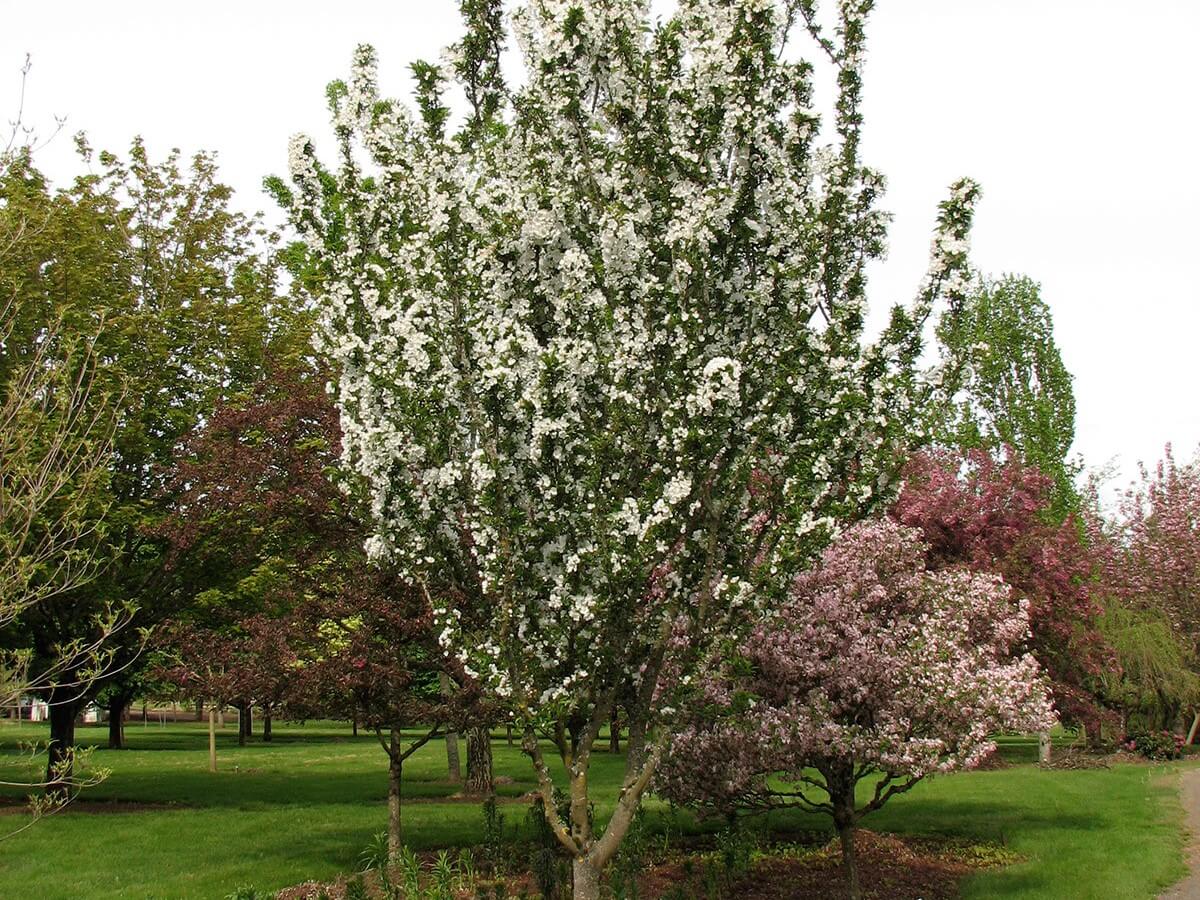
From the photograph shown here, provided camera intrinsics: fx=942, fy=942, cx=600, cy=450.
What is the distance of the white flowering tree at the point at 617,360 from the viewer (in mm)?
7270

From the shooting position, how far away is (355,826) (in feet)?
50.9

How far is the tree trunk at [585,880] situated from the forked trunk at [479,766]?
11.4 m

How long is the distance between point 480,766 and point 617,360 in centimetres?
1410

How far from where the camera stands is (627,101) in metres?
8.17

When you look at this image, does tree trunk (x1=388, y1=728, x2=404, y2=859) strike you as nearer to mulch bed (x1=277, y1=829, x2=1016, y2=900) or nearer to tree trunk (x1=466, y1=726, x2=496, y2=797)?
mulch bed (x1=277, y1=829, x2=1016, y2=900)

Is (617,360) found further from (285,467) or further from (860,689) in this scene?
(285,467)

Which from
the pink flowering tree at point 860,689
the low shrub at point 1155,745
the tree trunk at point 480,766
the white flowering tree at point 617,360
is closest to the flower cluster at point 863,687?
the pink flowering tree at point 860,689

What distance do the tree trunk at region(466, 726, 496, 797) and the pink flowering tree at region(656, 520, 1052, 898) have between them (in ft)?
28.6

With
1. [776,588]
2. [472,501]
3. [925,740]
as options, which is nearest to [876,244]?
[776,588]

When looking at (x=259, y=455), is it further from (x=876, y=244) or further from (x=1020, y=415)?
(x=1020, y=415)

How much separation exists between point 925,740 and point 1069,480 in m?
24.9

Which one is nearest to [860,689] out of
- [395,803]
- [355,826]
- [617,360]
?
[617,360]

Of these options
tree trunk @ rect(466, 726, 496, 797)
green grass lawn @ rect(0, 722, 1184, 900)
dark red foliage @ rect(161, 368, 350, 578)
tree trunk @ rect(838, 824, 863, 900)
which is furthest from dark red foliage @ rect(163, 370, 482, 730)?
tree trunk @ rect(466, 726, 496, 797)

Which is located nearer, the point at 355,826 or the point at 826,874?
the point at 826,874
